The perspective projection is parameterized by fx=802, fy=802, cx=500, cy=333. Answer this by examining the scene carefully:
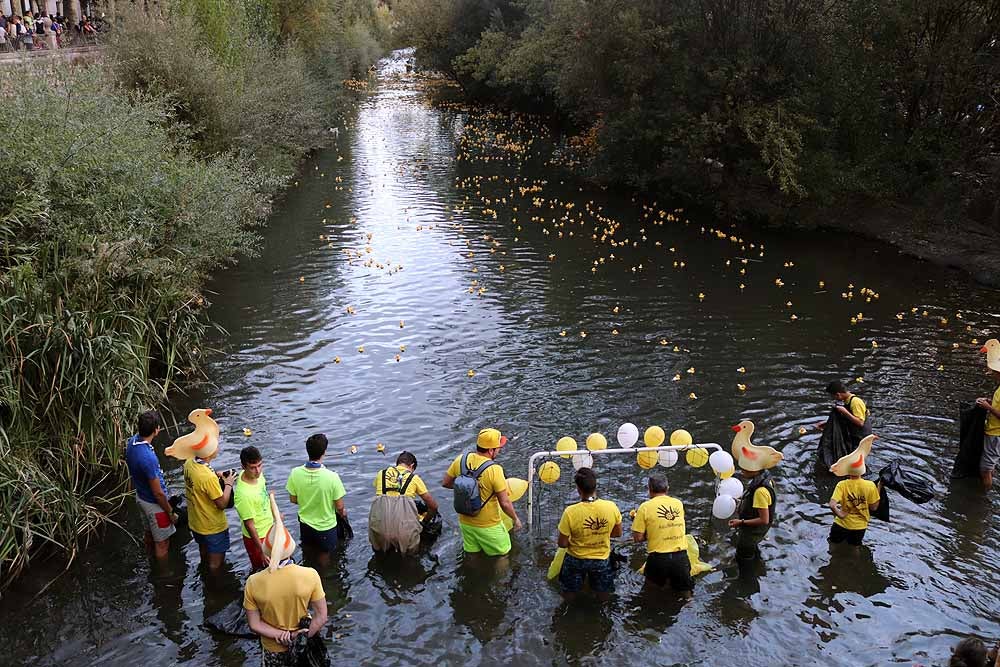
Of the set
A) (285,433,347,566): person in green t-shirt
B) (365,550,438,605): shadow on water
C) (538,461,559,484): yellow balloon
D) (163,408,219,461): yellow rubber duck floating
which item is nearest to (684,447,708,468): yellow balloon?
(538,461,559,484): yellow balloon

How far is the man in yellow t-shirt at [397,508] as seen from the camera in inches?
340

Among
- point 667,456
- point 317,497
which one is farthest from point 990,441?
point 317,497

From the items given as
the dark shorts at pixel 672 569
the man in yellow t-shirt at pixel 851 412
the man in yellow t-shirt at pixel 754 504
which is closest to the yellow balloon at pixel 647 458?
the man in yellow t-shirt at pixel 754 504

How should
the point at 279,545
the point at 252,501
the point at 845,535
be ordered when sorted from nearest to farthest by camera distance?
1. the point at 279,545
2. the point at 252,501
3. the point at 845,535

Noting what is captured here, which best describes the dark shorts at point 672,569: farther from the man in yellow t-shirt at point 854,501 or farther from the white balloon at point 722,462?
the man in yellow t-shirt at point 854,501

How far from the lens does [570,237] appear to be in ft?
76.0

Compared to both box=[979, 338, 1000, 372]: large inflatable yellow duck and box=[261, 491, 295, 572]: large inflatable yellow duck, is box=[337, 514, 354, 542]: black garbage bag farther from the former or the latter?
box=[979, 338, 1000, 372]: large inflatable yellow duck

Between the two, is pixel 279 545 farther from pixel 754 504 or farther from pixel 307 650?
pixel 754 504

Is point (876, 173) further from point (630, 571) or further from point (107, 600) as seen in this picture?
point (107, 600)

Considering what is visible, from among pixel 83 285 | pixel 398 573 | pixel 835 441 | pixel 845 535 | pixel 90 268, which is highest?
pixel 90 268

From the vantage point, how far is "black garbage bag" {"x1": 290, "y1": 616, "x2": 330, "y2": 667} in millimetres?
6535

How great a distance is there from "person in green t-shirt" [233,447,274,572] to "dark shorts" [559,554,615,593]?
121 inches

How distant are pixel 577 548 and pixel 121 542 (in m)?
5.41

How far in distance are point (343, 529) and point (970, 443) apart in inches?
324
